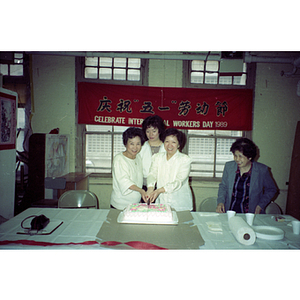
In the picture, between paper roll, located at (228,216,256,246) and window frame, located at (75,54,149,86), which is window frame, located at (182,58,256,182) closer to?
window frame, located at (75,54,149,86)

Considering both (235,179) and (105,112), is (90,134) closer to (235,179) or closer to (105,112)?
(105,112)

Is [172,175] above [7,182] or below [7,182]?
above

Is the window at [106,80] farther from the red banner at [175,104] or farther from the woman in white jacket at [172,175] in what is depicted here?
the woman in white jacket at [172,175]

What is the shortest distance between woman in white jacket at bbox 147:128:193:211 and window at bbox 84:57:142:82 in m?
1.31

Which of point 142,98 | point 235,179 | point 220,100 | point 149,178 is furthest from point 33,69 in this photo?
point 235,179

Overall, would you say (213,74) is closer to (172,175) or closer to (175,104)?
(175,104)

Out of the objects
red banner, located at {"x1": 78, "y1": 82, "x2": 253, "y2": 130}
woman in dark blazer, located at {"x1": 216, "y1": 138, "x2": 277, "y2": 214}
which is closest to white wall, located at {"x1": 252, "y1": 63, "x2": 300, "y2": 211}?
red banner, located at {"x1": 78, "y1": 82, "x2": 253, "y2": 130}

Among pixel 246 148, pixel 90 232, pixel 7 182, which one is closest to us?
pixel 90 232

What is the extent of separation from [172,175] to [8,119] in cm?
187

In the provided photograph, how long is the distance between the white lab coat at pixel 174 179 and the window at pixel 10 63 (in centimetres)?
181

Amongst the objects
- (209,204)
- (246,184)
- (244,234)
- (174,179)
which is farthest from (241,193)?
(244,234)

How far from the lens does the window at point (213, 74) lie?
2834mm

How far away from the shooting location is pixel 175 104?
2973 mm

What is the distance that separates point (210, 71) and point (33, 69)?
2404mm
